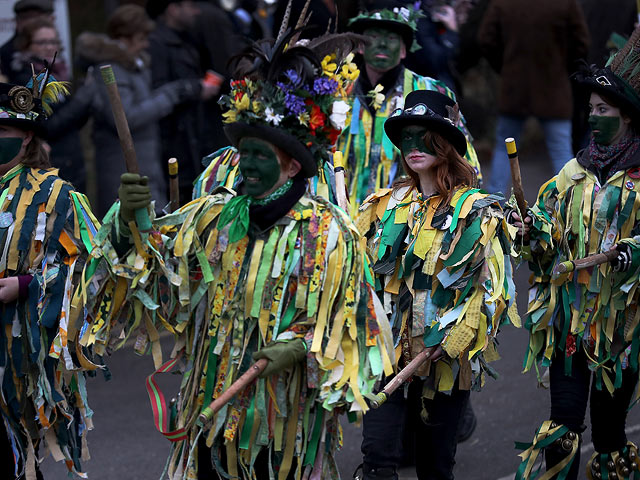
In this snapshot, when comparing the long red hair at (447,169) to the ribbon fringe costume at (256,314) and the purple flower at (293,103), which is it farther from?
the purple flower at (293,103)

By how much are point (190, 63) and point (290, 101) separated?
5.59 m

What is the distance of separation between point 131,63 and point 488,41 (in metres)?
3.28

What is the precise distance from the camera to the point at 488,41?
10.3m

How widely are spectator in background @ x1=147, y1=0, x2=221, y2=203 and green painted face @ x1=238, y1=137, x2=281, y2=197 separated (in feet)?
17.1

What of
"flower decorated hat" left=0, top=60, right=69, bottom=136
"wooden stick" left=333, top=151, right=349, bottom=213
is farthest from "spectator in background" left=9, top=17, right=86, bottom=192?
"wooden stick" left=333, top=151, right=349, bottom=213

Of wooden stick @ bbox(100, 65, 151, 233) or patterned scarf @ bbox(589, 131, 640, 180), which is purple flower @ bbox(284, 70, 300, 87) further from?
patterned scarf @ bbox(589, 131, 640, 180)

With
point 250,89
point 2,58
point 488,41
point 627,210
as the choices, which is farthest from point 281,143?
point 488,41

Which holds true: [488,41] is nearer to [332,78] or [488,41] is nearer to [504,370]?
[504,370]

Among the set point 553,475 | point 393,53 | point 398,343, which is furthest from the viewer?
point 393,53

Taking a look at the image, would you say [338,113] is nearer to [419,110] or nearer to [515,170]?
[419,110]

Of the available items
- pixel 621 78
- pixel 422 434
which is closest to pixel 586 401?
pixel 422 434

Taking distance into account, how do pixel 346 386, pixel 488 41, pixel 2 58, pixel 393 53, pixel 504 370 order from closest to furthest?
pixel 346 386, pixel 393 53, pixel 504 370, pixel 2 58, pixel 488 41

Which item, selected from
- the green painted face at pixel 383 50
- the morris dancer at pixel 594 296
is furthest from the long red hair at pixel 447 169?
the green painted face at pixel 383 50

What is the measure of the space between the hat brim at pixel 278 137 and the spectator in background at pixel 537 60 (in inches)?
234
